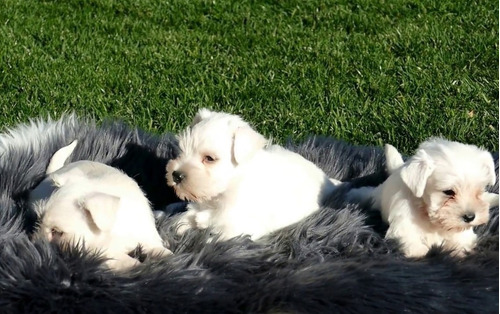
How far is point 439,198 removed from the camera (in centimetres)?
356

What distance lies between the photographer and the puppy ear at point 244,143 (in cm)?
381

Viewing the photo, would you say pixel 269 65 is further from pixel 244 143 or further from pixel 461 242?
pixel 461 242

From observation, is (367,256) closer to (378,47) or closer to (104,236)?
(104,236)

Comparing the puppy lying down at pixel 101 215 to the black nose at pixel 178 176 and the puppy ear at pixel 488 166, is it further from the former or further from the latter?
the puppy ear at pixel 488 166

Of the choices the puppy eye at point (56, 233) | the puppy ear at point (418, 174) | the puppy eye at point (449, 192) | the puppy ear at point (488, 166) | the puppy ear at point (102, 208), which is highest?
the puppy ear at point (488, 166)

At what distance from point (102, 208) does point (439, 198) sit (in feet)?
4.43

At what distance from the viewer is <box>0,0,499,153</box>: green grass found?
5871 millimetres

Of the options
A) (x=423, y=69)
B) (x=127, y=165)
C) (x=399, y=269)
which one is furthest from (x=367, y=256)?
(x=423, y=69)

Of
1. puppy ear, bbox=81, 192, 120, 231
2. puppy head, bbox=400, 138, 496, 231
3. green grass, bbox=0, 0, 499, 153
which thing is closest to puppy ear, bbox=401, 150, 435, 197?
puppy head, bbox=400, 138, 496, 231

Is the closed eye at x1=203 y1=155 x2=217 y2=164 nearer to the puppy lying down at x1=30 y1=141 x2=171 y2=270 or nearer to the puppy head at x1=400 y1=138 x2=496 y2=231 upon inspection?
the puppy lying down at x1=30 y1=141 x2=171 y2=270

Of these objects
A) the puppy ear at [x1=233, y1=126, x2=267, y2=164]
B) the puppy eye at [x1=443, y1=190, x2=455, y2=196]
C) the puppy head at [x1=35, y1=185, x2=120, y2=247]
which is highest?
the puppy eye at [x1=443, y1=190, x2=455, y2=196]

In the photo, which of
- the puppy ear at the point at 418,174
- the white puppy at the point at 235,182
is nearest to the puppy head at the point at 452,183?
the puppy ear at the point at 418,174

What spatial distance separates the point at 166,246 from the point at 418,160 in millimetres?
1124

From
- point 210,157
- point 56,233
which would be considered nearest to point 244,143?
point 210,157
